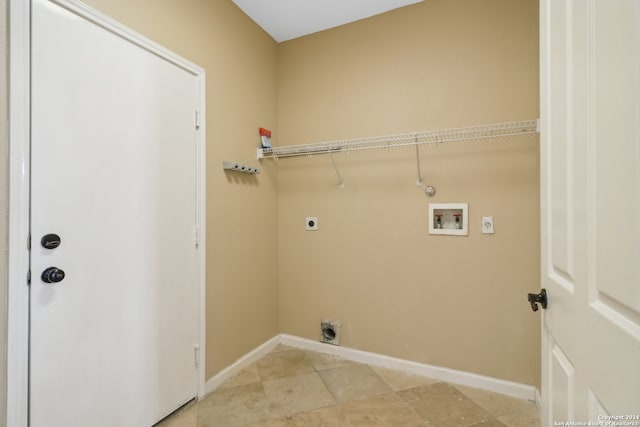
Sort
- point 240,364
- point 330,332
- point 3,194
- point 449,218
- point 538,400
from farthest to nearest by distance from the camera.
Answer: point 330,332 < point 240,364 < point 449,218 < point 538,400 < point 3,194

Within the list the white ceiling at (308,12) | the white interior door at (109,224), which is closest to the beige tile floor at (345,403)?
the white interior door at (109,224)

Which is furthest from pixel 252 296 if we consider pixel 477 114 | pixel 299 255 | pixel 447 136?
pixel 477 114

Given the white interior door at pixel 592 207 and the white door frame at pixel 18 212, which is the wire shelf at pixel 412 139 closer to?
the white interior door at pixel 592 207

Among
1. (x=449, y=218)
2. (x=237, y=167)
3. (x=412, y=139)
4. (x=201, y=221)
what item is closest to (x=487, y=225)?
(x=449, y=218)

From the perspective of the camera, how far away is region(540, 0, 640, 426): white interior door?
54 centimetres

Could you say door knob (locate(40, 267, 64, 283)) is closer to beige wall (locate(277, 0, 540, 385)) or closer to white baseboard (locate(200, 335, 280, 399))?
white baseboard (locate(200, 335, 280, 399))

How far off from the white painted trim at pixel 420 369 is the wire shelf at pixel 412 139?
1.60 m

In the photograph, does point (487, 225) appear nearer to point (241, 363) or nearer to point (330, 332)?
point (330, 332)

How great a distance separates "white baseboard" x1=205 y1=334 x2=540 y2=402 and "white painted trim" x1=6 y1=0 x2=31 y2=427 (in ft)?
3.38

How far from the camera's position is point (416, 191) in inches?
86.1

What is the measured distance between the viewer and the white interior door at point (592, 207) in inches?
21.2

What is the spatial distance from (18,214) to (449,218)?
7.45ft

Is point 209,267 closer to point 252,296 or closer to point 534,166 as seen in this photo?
point 252,296

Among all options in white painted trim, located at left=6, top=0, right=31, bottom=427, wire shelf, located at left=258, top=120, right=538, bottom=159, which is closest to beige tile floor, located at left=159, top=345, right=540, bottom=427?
white painted trim, located at left=6, top=0, right=31, bottom=427
